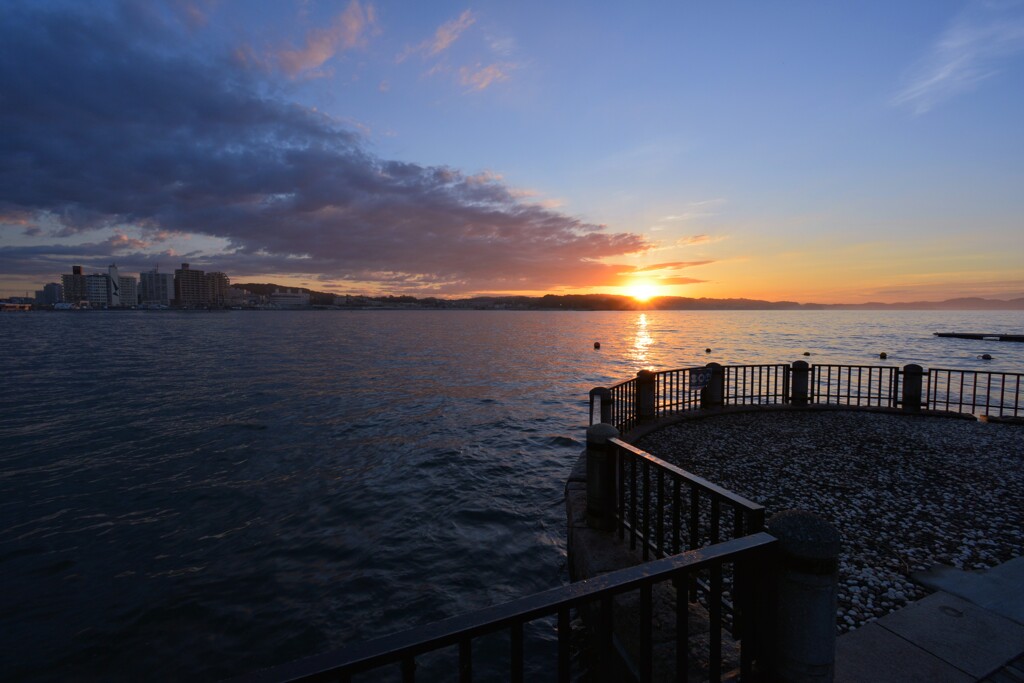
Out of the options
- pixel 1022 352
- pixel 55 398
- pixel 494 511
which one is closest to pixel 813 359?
pixel 1022 352

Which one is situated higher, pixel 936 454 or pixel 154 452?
pixel 936 454

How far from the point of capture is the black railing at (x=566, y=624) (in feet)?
6.18

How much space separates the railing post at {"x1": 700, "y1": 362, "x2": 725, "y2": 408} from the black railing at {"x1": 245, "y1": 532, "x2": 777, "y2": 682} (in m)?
12.4

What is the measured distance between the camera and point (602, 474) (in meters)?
5.85

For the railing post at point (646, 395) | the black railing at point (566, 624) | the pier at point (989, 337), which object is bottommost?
the pier at point (989, 337)

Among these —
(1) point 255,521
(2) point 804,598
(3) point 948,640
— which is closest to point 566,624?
(2) point 804,598

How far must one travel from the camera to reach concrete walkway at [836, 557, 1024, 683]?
12.5 feet

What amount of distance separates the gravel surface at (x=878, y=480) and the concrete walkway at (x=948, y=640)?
0.32m

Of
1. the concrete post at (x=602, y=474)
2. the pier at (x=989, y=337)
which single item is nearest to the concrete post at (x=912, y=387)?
the concrete post at (x=602, y=474)

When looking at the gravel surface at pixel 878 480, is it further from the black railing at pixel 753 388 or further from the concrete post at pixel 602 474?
the concrete post at pixel 602 474

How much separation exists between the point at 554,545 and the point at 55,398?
30.1 meters

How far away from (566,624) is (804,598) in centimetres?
173

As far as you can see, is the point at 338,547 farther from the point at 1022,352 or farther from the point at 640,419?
the point at 1022,352

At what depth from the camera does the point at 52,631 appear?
6984 mm
